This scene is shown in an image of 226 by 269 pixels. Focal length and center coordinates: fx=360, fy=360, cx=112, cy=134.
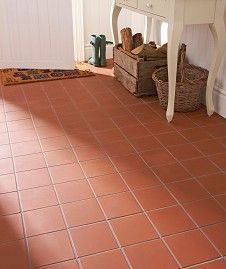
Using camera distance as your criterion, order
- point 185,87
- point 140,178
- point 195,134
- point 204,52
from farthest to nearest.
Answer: point 204,52
point 185,87
point 195,134
point 140,178

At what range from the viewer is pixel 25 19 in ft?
10.9

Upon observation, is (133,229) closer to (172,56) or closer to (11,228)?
(11,228)

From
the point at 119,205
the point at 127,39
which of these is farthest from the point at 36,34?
the point at 119,205

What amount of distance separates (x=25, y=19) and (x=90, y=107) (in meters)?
1.27

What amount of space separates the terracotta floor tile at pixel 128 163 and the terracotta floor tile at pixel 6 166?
536 mm

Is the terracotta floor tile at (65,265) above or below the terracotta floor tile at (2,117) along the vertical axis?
below

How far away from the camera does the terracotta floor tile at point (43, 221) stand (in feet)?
4.71

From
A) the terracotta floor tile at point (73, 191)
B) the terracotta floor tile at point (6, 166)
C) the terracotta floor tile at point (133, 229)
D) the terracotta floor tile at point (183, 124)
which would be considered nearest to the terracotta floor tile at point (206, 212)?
the terracotta floor tile at point (133, 229)

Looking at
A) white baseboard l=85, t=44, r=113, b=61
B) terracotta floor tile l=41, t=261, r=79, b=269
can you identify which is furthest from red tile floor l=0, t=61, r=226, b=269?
white baseboard l=85, t=44, r=113, b=61

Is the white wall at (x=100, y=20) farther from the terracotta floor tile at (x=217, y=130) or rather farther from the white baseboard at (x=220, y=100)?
the terracotta floor tile at (x=217, y=130)

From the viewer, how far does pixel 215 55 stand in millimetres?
2336

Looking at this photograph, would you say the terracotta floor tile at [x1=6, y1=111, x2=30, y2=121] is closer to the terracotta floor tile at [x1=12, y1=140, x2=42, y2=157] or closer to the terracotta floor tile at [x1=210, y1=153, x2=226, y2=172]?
the terracotta floor tile at [x1=12, y1=140, x2=42, y2=157]

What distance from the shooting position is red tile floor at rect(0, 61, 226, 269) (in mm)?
1327

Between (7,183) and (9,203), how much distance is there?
16cm
